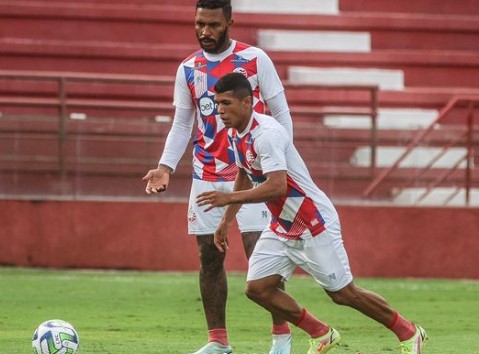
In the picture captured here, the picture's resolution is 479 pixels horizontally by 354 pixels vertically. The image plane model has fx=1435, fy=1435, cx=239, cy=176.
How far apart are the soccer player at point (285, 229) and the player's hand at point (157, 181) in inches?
25.3

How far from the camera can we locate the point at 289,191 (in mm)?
8656

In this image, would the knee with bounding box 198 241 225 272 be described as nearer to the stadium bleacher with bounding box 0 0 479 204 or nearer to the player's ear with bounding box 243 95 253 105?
the player's ear with bounding box 243 95 253 105

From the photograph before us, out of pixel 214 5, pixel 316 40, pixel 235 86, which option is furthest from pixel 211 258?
pixel 316 40

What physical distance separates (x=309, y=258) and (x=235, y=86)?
3.76 feet

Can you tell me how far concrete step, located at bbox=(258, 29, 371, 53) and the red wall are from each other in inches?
221

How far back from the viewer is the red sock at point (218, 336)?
31.1ft

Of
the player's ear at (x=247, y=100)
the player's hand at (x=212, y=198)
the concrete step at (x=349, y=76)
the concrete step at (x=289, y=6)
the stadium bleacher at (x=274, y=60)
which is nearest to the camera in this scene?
the player's hand at (x=212, y=198)

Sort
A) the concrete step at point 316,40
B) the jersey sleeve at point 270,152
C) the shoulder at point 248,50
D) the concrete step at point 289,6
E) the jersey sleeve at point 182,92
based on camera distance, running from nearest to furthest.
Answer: the jersey sleeve at point 270,152, the shoulder at point 248,50, the jersey sleeve at point 182,92, the concrete step at point 316,40, the concrete step at point 289,6

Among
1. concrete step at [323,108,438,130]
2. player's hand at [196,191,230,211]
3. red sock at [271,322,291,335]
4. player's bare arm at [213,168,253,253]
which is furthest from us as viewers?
concrete step at [323,108,438,130]

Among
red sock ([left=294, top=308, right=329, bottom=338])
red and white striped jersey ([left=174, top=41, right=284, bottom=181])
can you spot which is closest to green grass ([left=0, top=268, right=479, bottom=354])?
red sock ([left=294, top=308, right=329, bottom=338])

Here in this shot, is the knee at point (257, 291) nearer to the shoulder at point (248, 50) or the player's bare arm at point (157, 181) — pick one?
the player's bare arm at point (157, 181)

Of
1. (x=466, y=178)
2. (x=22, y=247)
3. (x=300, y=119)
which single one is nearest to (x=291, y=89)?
(x=300, y=119)

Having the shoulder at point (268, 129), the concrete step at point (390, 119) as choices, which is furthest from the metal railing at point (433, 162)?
the shoulder at point (268, 129)

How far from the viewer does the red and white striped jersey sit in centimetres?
941
